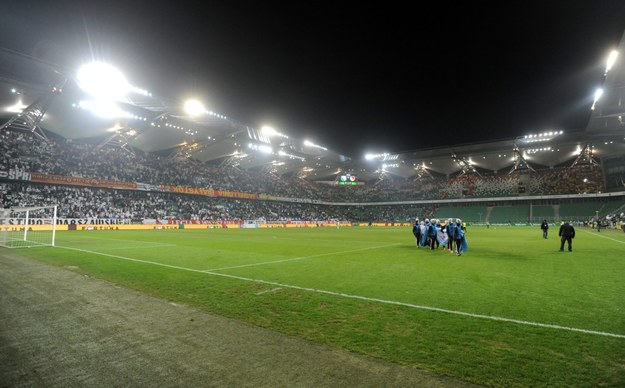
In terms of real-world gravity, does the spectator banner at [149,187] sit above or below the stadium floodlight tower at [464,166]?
below

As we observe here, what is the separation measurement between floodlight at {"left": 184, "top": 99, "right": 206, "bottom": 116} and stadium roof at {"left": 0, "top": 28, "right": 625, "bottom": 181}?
0.98 m

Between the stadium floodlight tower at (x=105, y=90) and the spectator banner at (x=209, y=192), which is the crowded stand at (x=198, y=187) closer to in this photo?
the spectator banner at (x=209, y=192)

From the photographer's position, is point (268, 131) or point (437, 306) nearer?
point (437, 306)

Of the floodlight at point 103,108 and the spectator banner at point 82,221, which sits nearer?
the spectator banner at point 82,221

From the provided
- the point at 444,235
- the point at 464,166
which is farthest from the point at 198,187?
the point at 464,166

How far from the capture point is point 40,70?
32.5m

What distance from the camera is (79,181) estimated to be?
4359cm

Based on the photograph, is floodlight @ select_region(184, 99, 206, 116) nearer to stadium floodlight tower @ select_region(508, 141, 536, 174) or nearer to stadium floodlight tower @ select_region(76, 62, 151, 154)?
stadium floodlight tower @ select_region(76, 62, 151, 154)

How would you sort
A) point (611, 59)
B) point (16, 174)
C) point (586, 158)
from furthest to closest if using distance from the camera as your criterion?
point (586, 158) < point (16, 174) < point (611, 59)

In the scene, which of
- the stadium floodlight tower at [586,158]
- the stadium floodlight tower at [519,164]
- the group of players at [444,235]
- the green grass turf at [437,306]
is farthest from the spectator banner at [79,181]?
the stadium floodlight tower at [586,158]

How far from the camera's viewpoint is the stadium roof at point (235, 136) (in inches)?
1353

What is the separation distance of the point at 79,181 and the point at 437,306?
49869 millimetres

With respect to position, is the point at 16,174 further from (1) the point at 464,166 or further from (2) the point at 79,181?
(1) the point at 464,166

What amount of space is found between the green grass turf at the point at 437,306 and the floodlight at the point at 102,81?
28.4 m
